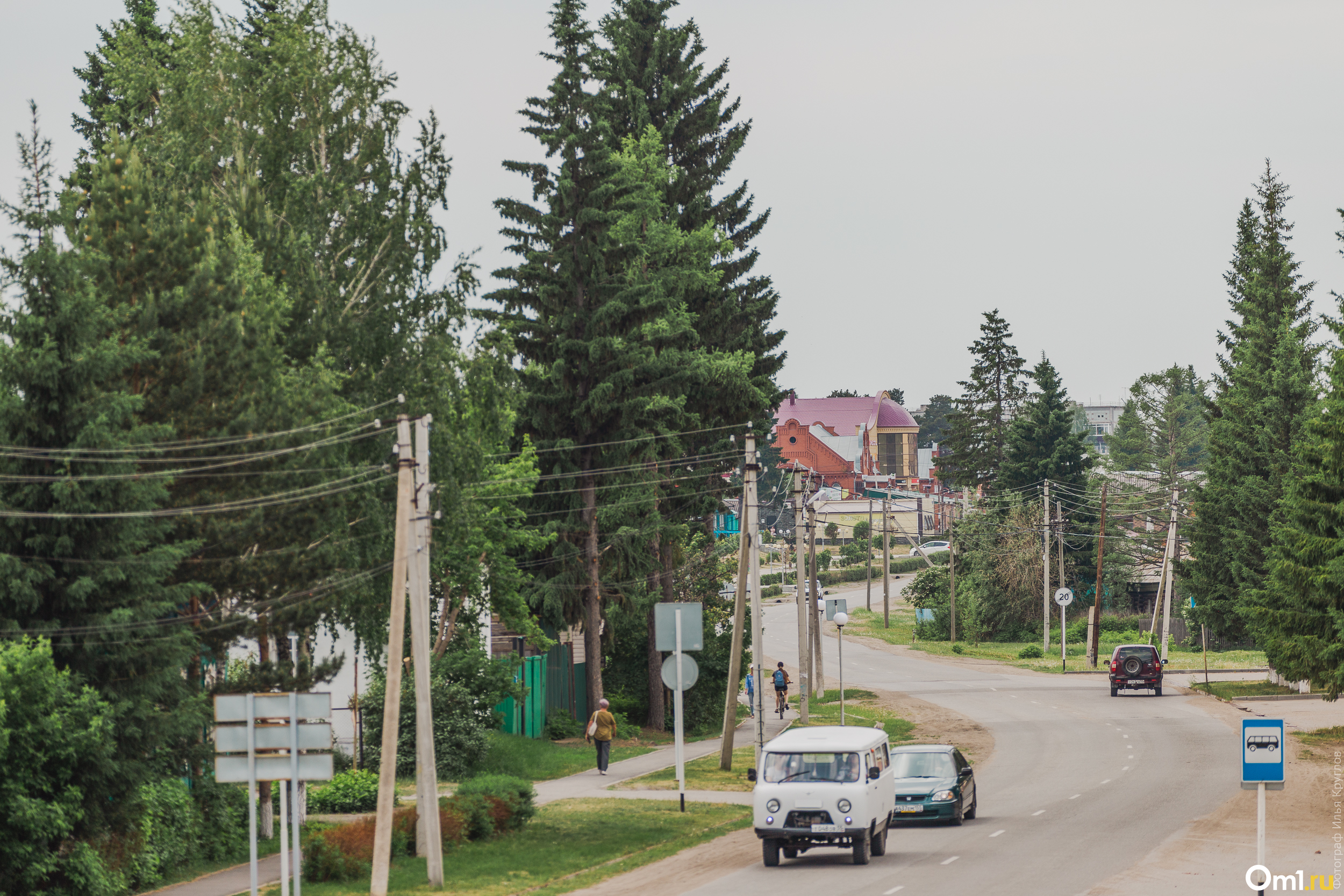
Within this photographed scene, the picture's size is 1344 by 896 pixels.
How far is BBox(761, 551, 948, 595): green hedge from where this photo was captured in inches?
4916

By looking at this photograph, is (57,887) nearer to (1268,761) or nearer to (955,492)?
(1268,761)

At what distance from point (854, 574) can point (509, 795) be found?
105158 mm

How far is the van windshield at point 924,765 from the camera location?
27.1m

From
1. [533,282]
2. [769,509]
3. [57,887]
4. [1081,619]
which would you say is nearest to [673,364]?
[533,282]

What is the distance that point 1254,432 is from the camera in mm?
59844

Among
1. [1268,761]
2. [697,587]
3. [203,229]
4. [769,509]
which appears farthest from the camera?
[769,509]

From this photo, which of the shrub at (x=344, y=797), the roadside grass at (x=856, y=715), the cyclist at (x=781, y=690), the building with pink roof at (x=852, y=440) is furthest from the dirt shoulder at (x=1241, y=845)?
the building with pink roof at (x=852, y=440)

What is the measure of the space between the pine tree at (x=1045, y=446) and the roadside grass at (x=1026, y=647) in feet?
38.3

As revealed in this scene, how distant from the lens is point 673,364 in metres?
42.0

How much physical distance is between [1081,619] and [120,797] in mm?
75698

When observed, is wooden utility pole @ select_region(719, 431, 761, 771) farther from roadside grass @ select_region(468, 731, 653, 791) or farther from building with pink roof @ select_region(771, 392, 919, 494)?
building with pink roof @ select_region(771, 392, 919, 494)

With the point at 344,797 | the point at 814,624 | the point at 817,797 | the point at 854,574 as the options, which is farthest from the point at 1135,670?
the point at 854,574

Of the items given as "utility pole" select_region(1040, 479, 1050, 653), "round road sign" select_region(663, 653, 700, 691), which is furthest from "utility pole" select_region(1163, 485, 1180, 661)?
"round road sign" select_region(663, 653, 700, 691)

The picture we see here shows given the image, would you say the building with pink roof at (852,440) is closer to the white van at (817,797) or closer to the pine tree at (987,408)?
the pine tree at (987,408)
